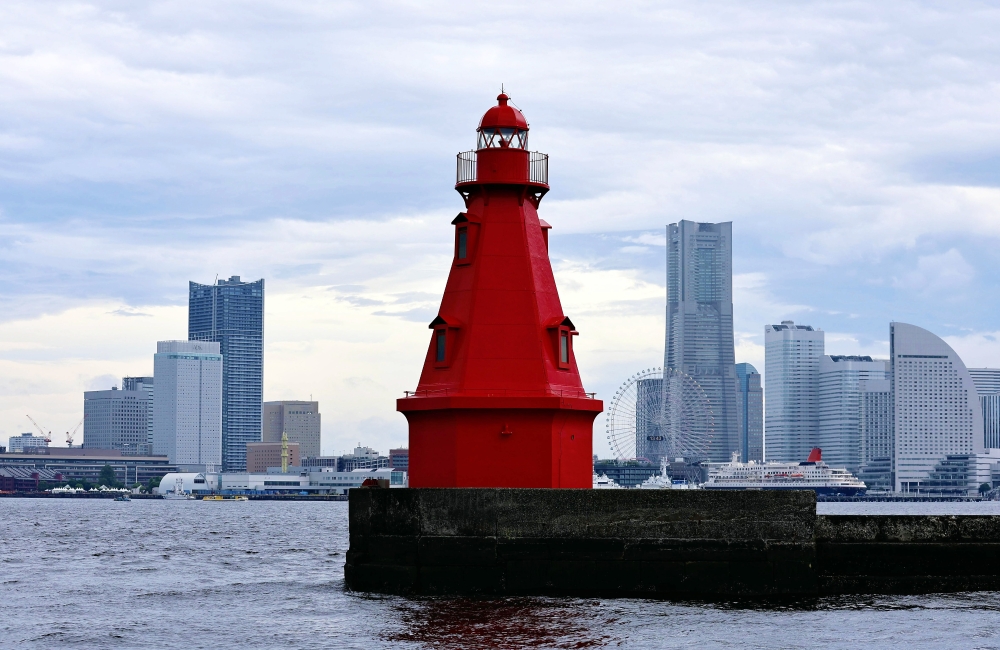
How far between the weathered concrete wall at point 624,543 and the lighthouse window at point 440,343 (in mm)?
4327

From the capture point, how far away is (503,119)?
34469 millimetres

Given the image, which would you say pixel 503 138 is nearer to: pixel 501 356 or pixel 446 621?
pixel 501 356

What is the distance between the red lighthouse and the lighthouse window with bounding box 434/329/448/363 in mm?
39

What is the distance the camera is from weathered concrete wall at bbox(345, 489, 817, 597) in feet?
98.3

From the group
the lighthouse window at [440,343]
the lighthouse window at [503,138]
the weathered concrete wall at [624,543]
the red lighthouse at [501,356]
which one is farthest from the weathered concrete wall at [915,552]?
the lighthouse window at [503,138]

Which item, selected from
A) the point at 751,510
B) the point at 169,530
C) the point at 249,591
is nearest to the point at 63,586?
the point at 249,591

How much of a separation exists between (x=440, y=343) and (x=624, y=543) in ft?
22.5

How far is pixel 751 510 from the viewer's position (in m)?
30.1

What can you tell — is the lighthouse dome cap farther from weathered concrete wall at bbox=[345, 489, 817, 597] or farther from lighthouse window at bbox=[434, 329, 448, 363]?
weathered concrete wall at bbox=[345, 489, 817, 597]

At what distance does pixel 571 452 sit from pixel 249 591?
32.8 feet

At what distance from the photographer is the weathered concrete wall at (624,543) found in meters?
30.0

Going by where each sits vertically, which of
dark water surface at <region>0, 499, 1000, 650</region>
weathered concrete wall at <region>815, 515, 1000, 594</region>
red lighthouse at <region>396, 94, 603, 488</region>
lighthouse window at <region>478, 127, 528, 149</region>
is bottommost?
dark water surface at <region>0, 499, 1000, 650</region>

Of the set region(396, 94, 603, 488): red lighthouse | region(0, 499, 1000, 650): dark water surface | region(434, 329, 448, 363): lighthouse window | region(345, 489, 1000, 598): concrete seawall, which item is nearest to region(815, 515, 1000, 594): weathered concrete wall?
region(345, 489, 1000, 598): concrete seawall

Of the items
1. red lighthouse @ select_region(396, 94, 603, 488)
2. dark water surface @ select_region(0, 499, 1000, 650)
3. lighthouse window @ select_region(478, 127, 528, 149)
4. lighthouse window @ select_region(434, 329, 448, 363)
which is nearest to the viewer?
dark water surface @ select_region(0, 499, 1000, 650)
